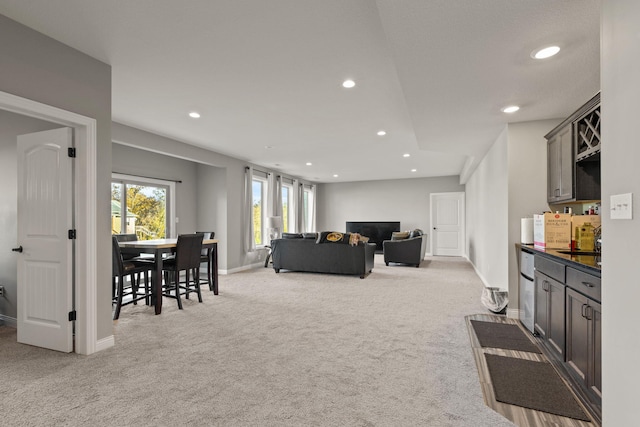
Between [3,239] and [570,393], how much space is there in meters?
5.62

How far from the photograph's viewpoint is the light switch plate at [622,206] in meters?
1.33

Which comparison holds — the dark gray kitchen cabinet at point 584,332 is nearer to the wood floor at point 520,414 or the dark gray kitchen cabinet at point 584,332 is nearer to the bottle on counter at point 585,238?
the wood floor at point 520,414

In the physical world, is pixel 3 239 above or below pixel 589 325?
above

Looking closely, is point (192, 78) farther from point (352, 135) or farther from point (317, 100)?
point (352, 135)

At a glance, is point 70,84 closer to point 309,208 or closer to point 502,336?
point 502,336

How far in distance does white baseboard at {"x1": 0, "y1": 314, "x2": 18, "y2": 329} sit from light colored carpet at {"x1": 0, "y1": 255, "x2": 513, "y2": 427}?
0.17 m

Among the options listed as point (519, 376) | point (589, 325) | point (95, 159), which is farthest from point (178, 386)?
point (589, 325)

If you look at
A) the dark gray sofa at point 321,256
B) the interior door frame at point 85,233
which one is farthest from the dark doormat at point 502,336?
the interior door frame at point 85,233

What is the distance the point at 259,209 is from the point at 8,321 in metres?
5.50

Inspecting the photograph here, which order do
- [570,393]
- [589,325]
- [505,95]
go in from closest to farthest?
[589,325], [570,393], [505,95]

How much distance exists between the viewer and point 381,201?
11.0 meters

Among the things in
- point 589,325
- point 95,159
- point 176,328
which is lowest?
point 176,328

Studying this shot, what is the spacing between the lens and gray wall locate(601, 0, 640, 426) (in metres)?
1.31

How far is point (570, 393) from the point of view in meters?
2.16
